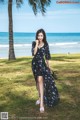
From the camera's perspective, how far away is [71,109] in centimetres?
1030

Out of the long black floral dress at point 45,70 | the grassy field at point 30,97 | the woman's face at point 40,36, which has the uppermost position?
the woman's face at point 40,36

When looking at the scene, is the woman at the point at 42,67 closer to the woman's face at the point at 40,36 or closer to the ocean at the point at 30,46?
the woman's face at the point at 40,36

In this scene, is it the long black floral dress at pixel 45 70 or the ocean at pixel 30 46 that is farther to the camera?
the ocean at pixel 30 46

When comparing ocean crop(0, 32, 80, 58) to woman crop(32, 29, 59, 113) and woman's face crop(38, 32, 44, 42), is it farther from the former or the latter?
woman's face crop(38, 32, 44, 42)

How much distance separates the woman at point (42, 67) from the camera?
9844 millimetres

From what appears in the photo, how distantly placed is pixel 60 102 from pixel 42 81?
1516 mm

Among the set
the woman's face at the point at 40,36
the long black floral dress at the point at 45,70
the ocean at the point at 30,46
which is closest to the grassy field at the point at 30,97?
the long black floral dress at the point at 45,70

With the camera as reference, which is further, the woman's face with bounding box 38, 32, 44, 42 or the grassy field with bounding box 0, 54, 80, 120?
the woman's face with bounding box 38, 32, 44, 42

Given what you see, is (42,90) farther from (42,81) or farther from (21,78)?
(21,78)

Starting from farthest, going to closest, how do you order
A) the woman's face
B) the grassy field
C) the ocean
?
the ocean < the woman's face < the grassy field

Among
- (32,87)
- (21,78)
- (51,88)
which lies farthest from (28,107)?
(21,78)

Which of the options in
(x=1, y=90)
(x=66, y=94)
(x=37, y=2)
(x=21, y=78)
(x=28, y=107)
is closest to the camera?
(x=28, y=107)

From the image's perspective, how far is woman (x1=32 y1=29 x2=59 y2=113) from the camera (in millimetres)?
9844

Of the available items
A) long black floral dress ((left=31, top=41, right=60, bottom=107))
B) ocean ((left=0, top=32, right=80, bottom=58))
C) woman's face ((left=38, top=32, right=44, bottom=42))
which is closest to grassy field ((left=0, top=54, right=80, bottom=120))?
long black floral dress ((left=31, top=41, right=60, bottom=107))
